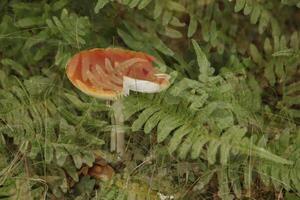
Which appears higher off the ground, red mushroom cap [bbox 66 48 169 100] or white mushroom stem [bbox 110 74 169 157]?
red mushroom cap [bbox 66 48 169 100]

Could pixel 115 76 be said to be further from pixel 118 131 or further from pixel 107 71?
pixel 118 131

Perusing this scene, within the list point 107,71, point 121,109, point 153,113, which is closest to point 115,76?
point 107,71

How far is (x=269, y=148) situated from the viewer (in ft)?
9.25

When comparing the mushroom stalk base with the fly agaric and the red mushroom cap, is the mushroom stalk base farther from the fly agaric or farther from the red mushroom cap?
the red mushroom cap

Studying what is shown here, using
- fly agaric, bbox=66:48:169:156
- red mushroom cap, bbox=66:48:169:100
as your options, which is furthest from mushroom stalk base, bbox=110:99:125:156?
red mushroom cap, bbox=66:48:169:100

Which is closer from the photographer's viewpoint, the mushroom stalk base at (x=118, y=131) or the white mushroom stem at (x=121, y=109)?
the white mushroom stem at (x=121, y=109)

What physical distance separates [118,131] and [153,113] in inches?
7.6

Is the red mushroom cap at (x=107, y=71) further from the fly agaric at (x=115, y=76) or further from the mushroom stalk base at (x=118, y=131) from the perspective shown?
the mushroom stalk base at (x=118, y=131)

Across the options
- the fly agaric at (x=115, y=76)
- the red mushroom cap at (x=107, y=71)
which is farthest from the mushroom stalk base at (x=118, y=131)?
the red mushroom cap at (x=107, y=71)

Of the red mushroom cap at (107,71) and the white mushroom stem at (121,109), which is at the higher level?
the red mushroom cap at (107,71)

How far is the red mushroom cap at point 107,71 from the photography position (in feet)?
8.90

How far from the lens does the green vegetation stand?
272 cm

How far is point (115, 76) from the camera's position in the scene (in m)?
2.81

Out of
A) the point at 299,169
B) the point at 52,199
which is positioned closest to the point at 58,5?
the point at 52,199
